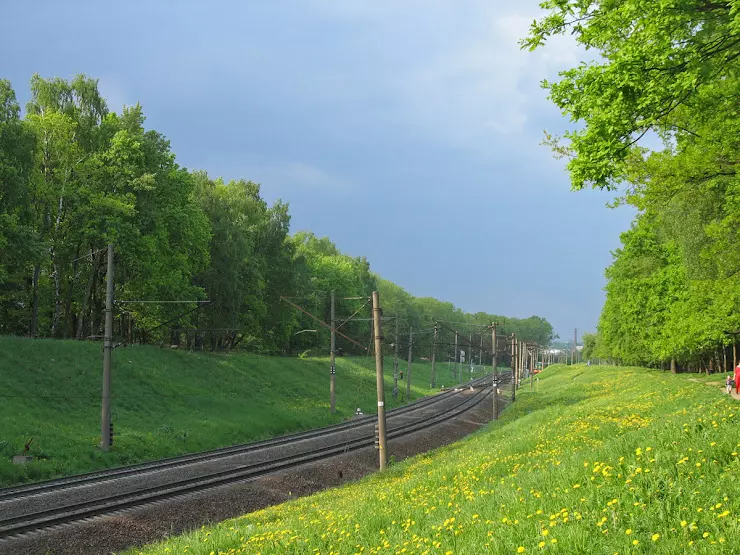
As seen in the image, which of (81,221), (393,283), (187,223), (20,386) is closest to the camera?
(20,386)

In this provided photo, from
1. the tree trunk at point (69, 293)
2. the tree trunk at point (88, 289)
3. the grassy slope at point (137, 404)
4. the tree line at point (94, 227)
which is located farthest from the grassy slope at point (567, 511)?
the tree trunk at point (69, 293)

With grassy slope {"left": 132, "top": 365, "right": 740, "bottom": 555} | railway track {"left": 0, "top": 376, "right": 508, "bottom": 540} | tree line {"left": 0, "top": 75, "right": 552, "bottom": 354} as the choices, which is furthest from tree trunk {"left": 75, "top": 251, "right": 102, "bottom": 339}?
→ grassy slope {"left": 132, "top": 365, "right": 740, "bottom": 555}

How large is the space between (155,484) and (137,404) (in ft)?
49.4

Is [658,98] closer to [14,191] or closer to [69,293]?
[14,191]

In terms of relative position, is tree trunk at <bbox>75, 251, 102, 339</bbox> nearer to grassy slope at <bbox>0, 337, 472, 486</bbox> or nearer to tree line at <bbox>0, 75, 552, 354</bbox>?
tree line at <bbox>0, 75, 552, 354</bbox>

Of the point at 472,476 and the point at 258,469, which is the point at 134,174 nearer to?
the point at 258,469

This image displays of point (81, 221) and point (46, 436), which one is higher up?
point (81, 221)

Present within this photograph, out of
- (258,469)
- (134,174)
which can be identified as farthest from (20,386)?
(134,174)

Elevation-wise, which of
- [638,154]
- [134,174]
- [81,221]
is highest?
[134,174]

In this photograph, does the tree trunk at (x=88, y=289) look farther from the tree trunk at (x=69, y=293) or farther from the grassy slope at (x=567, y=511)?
the grassy slope at (x=567, y=511)

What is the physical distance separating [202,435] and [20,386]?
366 inches

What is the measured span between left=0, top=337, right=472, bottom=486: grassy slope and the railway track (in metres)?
1.96

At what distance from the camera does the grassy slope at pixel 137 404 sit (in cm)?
2669

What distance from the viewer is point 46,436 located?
26844mm
